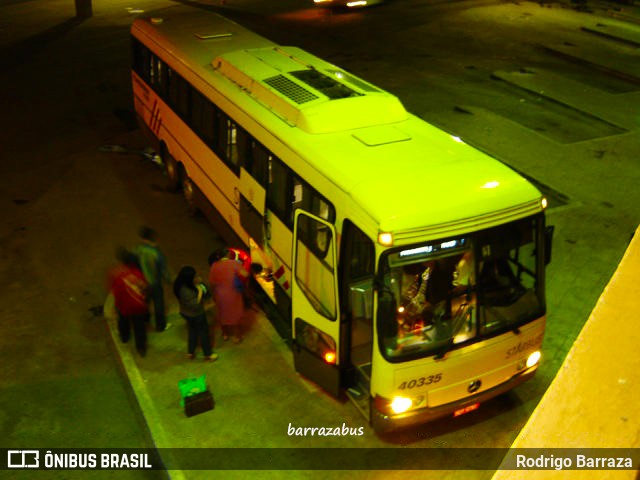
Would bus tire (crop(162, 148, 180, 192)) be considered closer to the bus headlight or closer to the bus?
the bus

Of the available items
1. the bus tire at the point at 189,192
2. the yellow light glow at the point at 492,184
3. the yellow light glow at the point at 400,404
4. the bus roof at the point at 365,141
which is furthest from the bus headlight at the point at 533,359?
the bus tire at the point at 189,192

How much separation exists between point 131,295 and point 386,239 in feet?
12.1

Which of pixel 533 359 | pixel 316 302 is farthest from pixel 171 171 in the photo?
pixel 533 359

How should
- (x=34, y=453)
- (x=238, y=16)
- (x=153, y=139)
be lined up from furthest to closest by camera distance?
(x=238, y=16) < (x=153, y=139) < (x=34, y=453)

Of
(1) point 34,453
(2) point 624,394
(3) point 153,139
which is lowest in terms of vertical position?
(1) point 34,453

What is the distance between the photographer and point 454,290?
646 cm

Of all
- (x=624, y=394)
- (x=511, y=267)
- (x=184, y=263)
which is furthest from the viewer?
(x=184, y=263)

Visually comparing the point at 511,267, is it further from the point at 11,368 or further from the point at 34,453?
the point at 11,368

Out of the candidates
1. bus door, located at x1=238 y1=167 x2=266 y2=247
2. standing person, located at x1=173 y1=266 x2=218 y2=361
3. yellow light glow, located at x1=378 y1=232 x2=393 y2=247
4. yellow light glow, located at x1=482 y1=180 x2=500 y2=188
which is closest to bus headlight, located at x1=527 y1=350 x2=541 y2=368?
yellow light glow, located at x1=482 y1=180 x2=500 y2=188

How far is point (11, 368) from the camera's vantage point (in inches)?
334

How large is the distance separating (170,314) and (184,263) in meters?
1.41

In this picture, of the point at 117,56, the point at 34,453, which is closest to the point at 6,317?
the point at 34,453

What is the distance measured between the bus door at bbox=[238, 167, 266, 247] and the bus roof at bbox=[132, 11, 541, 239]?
0.87 meters

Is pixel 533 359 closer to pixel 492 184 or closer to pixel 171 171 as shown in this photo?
pixel 492 184
